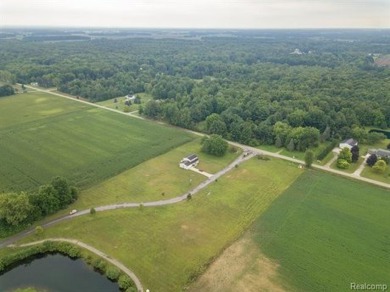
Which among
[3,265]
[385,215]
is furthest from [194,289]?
[385,215]

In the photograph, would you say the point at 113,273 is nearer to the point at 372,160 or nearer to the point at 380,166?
the point at 380,166

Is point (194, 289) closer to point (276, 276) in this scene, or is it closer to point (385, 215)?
point (276, 276)

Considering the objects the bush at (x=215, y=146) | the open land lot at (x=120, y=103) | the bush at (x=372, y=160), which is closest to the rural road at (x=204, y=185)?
the bush at (x=215, y=146)

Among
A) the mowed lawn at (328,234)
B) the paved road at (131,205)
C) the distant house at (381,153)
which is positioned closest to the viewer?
the mowed lawn at (328,234)

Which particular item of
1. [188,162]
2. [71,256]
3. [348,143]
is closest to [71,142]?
[188,162]

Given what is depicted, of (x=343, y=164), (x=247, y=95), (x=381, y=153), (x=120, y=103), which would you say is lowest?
(x=120, y=103)

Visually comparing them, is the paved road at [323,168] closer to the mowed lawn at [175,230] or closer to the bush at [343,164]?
the bush at [343,164]
